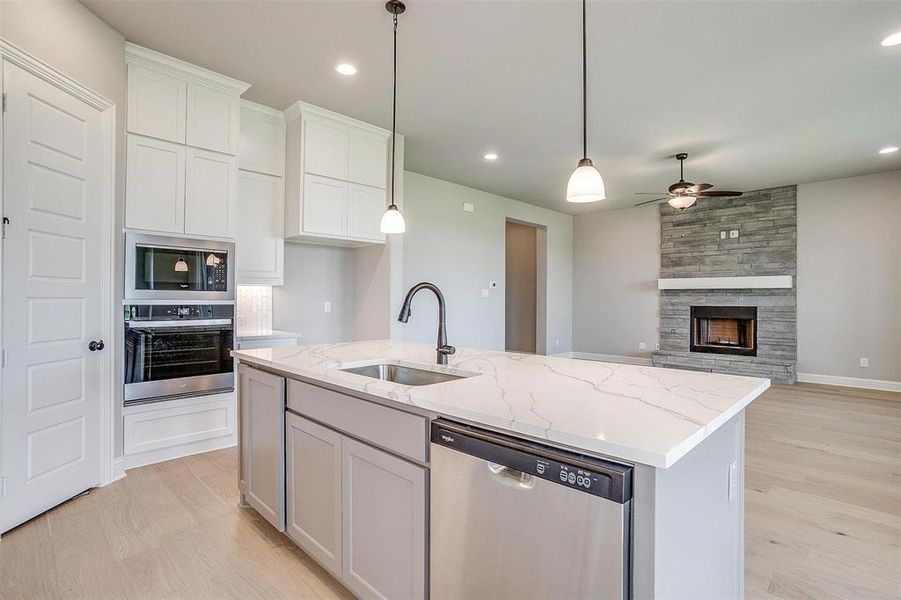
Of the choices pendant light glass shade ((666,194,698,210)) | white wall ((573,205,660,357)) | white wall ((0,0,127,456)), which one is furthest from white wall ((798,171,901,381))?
white wall ((0,0,127,456))

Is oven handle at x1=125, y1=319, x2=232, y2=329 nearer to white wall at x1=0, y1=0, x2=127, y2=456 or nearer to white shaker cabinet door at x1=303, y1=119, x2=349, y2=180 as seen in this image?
white wall at x1=0, y1=0, x2=127, y2=456

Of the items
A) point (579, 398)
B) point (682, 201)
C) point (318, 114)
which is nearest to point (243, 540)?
point (579, 398)

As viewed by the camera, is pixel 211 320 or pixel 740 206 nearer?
pixel 211 320

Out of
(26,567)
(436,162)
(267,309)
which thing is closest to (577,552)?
(26,567)

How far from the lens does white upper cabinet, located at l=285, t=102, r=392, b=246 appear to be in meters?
3.84

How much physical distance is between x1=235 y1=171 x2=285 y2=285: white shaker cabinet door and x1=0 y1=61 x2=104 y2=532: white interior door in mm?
1086

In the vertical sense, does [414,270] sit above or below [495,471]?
above

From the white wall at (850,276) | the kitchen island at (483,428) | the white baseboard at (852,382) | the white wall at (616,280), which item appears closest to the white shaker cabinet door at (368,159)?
the kitchen island at (483,428)

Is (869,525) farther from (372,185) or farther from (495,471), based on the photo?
(372,185)

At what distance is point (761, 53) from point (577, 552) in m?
3.38

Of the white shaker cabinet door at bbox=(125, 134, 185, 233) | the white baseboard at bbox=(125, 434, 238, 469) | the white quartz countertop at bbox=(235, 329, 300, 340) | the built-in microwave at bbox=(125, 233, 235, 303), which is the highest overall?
the white shaker cabinet door at bbox=(125, 134, 185, 233)

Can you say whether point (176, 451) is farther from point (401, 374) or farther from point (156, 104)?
point (156, 104)

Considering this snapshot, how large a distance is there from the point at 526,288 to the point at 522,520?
24.9ft

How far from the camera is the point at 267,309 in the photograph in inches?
165
